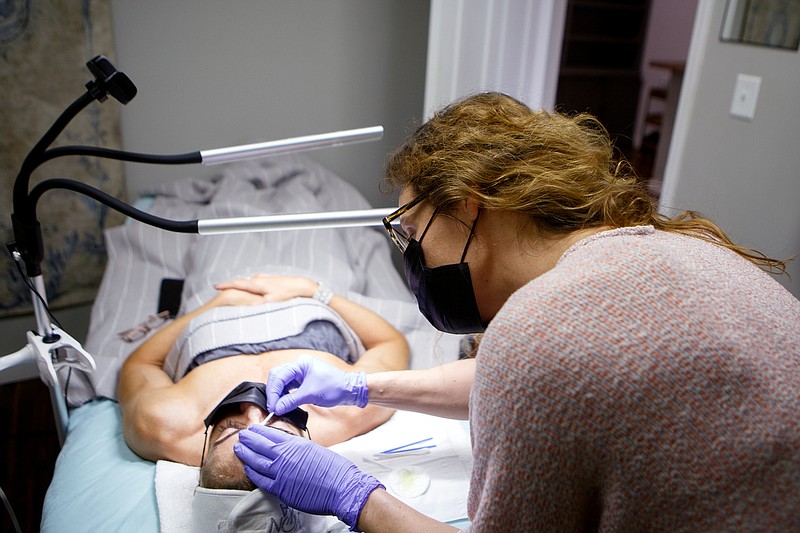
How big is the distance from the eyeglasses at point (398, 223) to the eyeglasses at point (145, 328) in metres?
1.07

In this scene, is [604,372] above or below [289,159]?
above

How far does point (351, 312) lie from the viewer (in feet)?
5.86

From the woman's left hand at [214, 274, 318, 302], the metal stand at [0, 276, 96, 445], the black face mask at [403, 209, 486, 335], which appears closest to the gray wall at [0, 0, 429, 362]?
the woman's left hand at [214, 274, 318, 302]

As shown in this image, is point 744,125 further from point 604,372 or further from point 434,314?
point 604,372

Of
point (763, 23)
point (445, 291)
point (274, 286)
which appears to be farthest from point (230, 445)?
point (763, 23)

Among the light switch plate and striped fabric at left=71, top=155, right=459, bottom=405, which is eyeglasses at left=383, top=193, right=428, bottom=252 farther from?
the light switch plate

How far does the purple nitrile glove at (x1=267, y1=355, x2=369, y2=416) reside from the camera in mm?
1292

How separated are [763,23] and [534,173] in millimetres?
1255

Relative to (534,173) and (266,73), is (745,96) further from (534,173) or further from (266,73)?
(266,73)

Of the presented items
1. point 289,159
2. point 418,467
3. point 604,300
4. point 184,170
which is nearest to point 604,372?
point 604,300

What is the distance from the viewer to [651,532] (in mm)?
700

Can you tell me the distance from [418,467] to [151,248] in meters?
1.32

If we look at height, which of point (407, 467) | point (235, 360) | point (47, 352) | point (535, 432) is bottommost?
point (407, 467)

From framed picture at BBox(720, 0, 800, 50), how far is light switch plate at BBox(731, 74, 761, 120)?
0.32 feet
